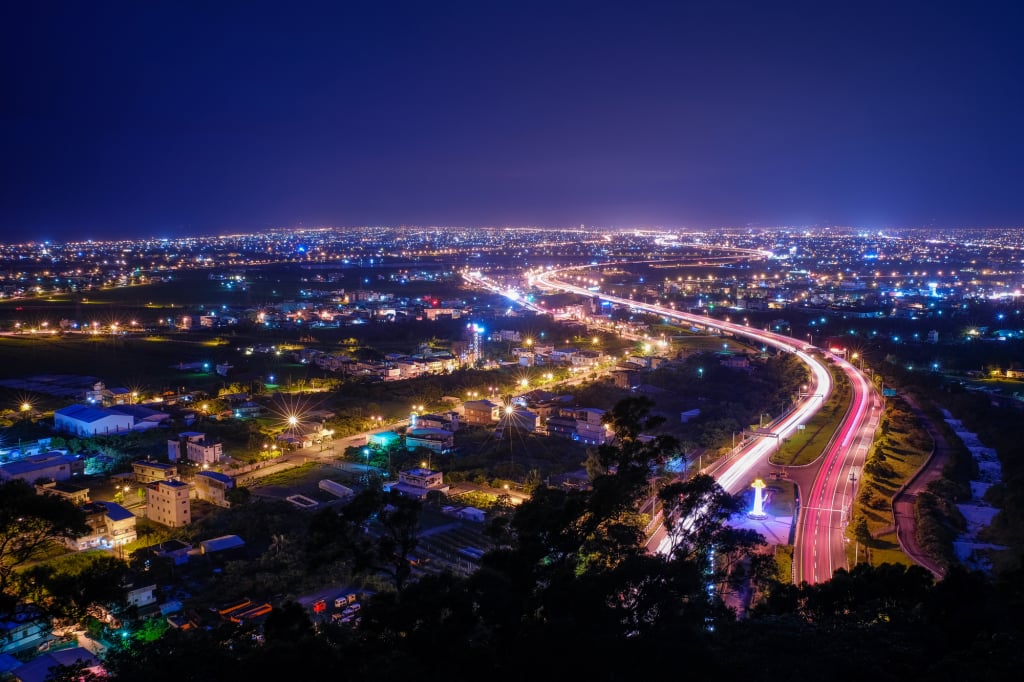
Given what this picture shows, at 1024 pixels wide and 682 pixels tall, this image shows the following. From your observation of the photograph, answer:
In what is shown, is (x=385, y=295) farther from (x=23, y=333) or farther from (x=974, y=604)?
(x=974, y=604)

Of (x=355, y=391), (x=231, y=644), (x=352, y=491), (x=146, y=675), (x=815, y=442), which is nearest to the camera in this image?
(x=146, y=675)

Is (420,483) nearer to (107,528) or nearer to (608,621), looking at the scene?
(107,528)

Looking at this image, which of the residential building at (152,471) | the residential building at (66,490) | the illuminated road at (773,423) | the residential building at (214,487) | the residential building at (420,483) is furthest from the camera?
the illuminated road at (773,423)

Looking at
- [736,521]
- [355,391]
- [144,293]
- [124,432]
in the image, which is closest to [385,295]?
[144,293]

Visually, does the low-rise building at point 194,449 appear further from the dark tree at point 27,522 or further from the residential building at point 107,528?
the dark tree at point 27,522

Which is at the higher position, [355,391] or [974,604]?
[974,604]

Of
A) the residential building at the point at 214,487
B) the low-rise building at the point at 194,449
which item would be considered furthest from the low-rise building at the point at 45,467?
the residential building at the point at 214,487

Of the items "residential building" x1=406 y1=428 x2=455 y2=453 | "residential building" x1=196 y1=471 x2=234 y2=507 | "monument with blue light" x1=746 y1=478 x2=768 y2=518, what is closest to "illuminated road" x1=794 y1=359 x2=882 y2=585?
"monument with blue light" x1=746 y1=478 x2=768 y2=518

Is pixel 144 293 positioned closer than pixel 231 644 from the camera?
No
